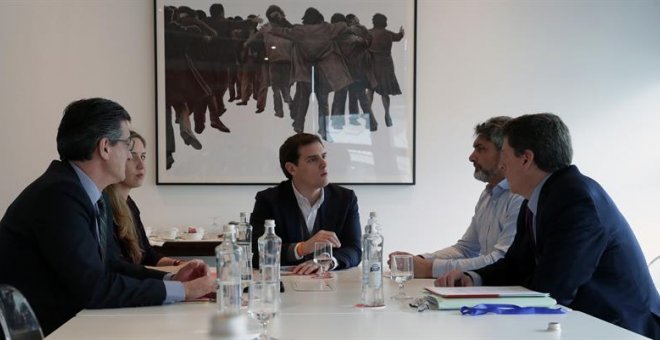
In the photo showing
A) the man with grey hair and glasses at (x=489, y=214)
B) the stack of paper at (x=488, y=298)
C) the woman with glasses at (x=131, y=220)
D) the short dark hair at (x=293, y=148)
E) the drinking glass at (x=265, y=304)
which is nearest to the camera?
the drinking glass at (x=265, y=304)

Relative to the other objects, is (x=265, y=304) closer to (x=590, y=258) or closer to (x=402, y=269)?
(x=402, y=269)

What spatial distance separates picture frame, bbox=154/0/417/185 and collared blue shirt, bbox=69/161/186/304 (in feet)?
7.69

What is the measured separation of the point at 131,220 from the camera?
342 centimetres

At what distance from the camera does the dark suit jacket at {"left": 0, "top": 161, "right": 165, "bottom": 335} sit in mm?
2168

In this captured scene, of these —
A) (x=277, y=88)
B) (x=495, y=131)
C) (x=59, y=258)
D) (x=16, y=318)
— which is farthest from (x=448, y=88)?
(x=16, y=318)

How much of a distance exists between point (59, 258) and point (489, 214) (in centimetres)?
199

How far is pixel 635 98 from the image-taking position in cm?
507

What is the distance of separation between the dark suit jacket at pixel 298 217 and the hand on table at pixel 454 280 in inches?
32.7

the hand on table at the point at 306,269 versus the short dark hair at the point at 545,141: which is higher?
the short dark hair at the point at 545,141

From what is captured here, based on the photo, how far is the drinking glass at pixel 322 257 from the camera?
2959 millimetres

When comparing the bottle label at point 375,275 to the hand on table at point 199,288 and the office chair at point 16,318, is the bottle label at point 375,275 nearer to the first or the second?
the hand on table at point 199,288

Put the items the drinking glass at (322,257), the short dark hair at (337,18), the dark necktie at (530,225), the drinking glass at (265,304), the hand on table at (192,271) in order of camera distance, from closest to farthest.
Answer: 1. the drinking glass at (265,304)
2. the hand on table at (192,271)
3. the dark necktie at (530,225)
4. the drinking glass at (322,257)
5. the short dark hair at (337,18)

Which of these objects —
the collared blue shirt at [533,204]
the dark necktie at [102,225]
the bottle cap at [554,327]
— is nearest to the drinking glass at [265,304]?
the bottle cap at [554,327]

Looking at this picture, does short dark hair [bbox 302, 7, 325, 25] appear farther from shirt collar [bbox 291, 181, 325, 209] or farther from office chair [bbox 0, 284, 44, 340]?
office chair [bbox 0, 284, 44, 340]
